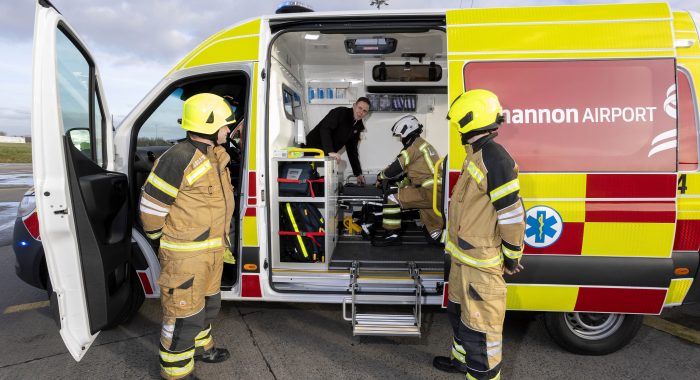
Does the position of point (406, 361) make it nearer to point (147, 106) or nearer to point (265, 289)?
point (265, 289)

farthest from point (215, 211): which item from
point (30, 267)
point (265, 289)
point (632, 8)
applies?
point (632, 8)

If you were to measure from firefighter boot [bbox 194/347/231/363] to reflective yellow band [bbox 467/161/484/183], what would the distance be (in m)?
2.18

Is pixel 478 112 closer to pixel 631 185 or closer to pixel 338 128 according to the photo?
pixel 631 185

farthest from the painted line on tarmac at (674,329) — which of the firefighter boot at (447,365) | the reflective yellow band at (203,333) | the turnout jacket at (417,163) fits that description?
the reflective yellow band at (203,333)

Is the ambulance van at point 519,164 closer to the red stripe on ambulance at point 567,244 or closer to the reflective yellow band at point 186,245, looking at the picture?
the red stripe on ambulance at point 567,244

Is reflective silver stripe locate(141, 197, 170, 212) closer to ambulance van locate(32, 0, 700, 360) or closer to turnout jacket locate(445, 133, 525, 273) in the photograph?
ambulance van locate(32, 0, 700, 360)

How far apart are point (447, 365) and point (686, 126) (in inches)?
86.4

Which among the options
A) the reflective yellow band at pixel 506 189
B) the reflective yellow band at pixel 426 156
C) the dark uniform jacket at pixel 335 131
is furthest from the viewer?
the dark uniform jacket at pixel 335 131

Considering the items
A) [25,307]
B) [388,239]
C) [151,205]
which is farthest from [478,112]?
[25,307]

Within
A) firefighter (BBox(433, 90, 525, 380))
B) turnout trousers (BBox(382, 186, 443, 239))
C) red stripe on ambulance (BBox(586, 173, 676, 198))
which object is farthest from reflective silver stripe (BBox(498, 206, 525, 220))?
turnout trousers (BBox(382, 186, 443, 239))

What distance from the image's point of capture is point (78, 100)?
2.68m

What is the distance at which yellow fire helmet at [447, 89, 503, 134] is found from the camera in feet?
7.02

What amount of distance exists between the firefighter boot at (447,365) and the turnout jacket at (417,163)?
2117 mm

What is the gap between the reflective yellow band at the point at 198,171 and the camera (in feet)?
7.77
